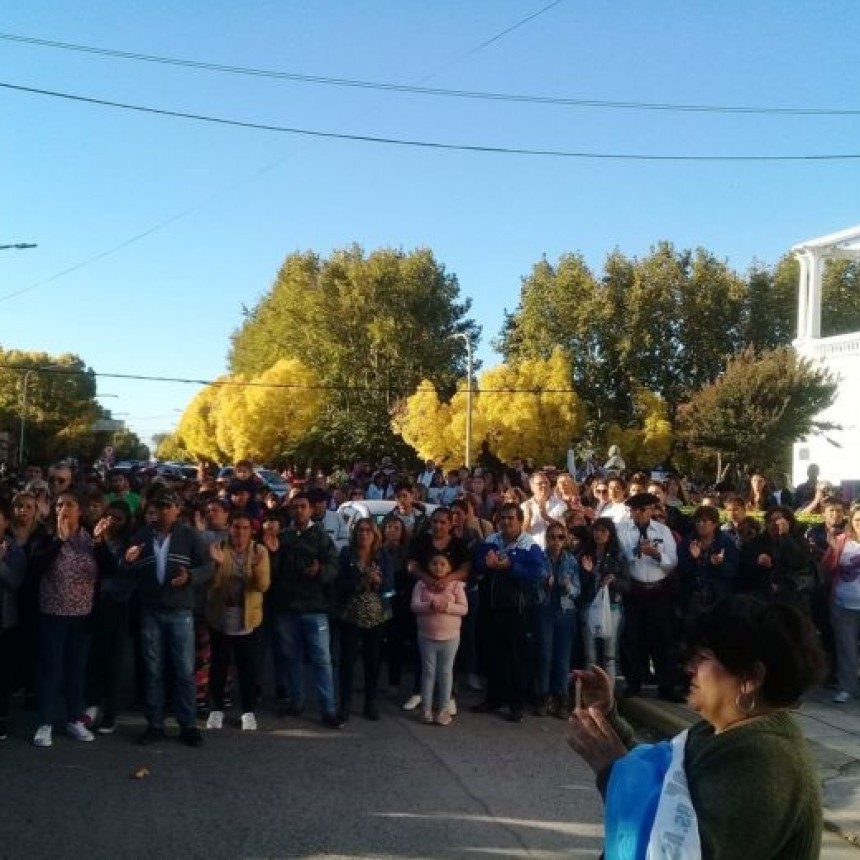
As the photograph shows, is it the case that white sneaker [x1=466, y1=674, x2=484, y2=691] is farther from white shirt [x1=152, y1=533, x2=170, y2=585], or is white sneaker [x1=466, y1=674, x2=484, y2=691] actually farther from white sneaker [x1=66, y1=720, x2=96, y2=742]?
white sneaker [x1=66, y1=720, x2=96, y2=742]

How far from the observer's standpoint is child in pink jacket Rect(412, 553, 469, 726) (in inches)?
305

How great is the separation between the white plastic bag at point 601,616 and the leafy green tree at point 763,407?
2592 cm

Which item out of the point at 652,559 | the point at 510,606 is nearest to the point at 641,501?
the point at 652,559

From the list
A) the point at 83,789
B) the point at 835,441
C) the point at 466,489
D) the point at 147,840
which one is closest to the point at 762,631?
the point at 147,840

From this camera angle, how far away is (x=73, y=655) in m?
6.77

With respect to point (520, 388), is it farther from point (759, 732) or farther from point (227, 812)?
point (759, 732)

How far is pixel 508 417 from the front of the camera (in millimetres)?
44000

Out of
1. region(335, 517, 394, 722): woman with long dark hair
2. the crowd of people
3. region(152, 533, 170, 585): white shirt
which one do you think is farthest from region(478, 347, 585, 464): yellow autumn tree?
region(152, 533, 170, 585): white shirt

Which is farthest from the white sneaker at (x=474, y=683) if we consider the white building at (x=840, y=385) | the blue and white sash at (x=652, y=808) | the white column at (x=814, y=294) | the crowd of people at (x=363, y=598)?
the white column at (x=814, y=294)

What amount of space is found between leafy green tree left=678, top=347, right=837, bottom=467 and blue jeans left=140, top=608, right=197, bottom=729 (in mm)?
28686

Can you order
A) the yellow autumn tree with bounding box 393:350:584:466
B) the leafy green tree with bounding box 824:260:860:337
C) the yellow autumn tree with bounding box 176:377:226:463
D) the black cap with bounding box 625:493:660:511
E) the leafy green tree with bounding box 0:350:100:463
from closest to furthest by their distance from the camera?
1. the black cap with bounding box 625:493:660:511
2. the yellow autumn tree with bounding box 393:350:584:466
3. the leafy green tree with bounding box 824:260:860:337
4. the yellow autumn tree with bounding box 176:377:226:463
5. the leafy green tree with bounding box 0:350:100:463

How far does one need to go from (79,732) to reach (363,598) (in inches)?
93.5

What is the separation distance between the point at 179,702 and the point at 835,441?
32224 mm

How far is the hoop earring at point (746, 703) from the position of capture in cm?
200
